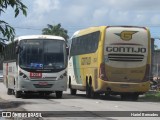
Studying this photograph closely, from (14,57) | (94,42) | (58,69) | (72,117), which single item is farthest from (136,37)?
(72,117)

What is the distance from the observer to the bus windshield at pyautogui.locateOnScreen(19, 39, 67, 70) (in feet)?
89.9

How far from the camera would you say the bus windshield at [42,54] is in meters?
27.4

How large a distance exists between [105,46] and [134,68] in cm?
189

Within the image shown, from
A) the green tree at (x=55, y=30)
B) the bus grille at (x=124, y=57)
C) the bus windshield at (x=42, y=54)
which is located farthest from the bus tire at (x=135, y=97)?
the green tree at (x=55, y=30)

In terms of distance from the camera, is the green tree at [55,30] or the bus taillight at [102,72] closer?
the bus taillight at [102,72]

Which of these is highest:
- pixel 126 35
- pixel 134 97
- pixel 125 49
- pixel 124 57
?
pixel 126 35

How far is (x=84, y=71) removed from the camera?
29.7 m

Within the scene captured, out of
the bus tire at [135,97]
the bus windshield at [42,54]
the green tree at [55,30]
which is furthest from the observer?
the green tree at [55,30]

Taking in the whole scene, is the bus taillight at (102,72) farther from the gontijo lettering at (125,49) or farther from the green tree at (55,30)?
the green tree at (55,30)

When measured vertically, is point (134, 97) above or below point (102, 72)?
below

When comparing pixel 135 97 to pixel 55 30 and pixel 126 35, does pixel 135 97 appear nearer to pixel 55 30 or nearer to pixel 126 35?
pixel 126 35

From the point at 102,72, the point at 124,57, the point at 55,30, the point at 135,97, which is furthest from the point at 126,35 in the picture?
the point at 55,30

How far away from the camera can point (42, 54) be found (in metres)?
27.6

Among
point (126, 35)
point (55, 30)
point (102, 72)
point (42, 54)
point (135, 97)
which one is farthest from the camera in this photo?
point (55, 30)
